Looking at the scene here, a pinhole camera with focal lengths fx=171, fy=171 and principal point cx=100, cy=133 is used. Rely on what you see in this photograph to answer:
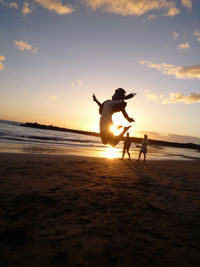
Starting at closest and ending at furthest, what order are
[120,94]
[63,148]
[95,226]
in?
[95,226] → [120,94] → [63,148]

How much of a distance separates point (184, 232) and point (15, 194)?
185 inches

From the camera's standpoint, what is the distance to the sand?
2844mm

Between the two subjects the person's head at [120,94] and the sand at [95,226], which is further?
the person's head at [120,94]

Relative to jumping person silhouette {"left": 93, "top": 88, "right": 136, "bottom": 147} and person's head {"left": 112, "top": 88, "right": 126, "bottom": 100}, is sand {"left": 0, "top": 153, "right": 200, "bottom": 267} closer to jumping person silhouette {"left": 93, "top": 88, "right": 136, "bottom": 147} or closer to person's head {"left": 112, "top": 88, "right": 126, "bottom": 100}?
jumping person silhouette {"left": 93, "top": 88, "right": 136, "bottom": 147}

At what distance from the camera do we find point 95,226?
149 inches

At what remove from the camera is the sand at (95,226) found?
112 inches

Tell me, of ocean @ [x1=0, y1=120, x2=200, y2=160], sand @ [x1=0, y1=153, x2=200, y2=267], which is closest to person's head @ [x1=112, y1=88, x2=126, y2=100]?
sand @ [x1=0, y1=153, x2=200, y2=267]

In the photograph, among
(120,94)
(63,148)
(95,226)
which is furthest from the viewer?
(63,148)

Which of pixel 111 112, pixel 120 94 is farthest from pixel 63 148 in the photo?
pixel 120 94

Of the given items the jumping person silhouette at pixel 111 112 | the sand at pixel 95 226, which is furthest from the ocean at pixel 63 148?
the jumping person silhouette at pixel 111 112

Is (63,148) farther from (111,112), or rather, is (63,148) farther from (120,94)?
(120,94)

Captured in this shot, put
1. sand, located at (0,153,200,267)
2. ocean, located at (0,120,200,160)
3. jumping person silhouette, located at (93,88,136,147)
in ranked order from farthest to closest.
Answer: ocean, located at (0,120,200,160)
jumping person silhouette, located at (93,88,136,147)
sand, located at (0,153,200,267)

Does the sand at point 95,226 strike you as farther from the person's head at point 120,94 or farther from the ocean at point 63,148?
the ocean at point 63,148

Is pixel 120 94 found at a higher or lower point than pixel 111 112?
higher
